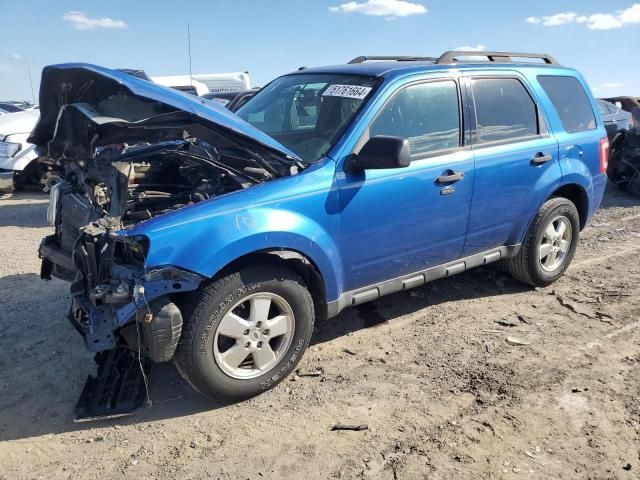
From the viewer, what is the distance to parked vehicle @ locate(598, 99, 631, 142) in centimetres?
1025

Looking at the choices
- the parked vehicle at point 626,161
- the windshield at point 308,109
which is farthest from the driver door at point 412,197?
the parked vehicle at point 626,161

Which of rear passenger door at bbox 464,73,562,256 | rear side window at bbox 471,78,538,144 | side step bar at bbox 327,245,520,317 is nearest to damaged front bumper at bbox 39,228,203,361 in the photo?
side step bar at bbox 327,245,520,317

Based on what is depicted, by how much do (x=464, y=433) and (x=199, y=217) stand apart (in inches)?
75.0

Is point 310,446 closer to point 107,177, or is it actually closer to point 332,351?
point 332,351

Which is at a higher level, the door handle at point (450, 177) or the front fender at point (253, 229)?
the door handle at point (450, 177)

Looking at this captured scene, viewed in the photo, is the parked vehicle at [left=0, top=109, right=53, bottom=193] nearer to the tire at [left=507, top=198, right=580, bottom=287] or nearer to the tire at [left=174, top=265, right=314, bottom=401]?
the tire at [left=174, top=265, right=314, bottom=401]

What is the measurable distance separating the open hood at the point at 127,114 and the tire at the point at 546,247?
2.47m

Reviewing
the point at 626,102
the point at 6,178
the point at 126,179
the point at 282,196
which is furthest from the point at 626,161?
the point at 6,178

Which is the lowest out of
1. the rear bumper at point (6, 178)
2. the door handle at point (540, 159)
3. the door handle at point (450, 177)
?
the rear bumper at point (6, 178)

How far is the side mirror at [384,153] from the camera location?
3.21 meters

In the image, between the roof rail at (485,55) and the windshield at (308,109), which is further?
the roof rail at (485,55)

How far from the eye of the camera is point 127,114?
3.20 meters

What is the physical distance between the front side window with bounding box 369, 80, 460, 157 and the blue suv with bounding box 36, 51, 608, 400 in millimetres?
14

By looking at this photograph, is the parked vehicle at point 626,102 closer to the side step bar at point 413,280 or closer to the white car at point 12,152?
the side step bar at point 413,280
